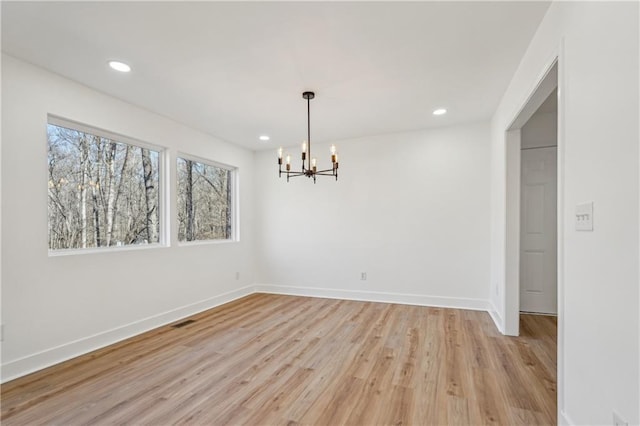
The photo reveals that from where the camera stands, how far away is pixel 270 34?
2127 millimetres

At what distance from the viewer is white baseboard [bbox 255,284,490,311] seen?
13.8 ft

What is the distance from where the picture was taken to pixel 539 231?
4.02 meters

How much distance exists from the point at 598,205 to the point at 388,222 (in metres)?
3.30

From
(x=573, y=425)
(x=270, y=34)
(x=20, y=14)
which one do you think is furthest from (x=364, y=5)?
(x=573, y=425)

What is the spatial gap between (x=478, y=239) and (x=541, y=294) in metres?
1.07

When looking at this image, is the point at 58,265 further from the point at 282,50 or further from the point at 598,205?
the point at 598,205

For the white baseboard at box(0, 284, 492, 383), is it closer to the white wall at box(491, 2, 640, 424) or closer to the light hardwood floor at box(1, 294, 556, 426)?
the light hardwood floor at box(1, 294, 556, 426)

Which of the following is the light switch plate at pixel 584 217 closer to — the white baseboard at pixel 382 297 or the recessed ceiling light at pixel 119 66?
the white baseboard at pixel 382 297

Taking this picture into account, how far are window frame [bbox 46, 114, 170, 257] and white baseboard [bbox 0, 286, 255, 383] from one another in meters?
0.82

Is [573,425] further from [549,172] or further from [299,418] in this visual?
[549,172]

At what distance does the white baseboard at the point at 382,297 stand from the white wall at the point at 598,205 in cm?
261

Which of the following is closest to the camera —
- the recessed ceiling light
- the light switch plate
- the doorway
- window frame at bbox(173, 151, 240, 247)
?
the light switch plate

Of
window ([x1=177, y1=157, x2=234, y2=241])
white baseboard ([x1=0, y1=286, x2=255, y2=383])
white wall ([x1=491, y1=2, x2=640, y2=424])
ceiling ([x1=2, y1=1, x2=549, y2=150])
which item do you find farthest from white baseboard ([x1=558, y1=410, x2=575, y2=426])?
window ([x1=177, y1=157, x2=234, y2=241])

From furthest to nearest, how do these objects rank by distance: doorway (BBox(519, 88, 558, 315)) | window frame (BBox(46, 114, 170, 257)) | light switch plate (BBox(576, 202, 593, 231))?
doorway (BBox(519, 88, 558, 315)), window frame (BBox(46, 114, 170, 257)), light switch plate (BBox(576, 202, 593, 231))
